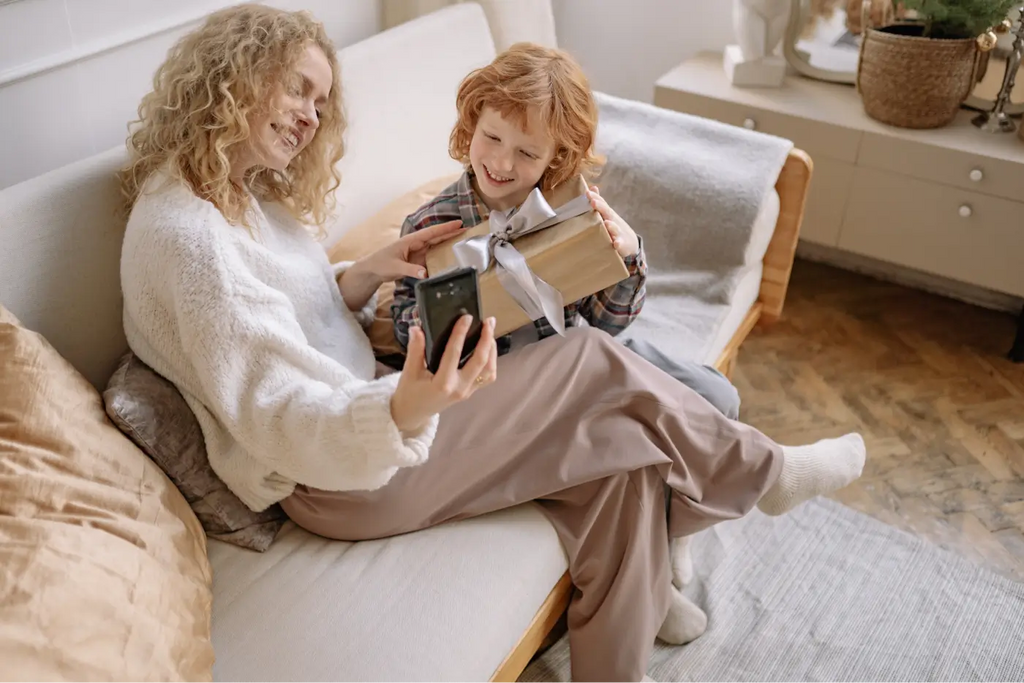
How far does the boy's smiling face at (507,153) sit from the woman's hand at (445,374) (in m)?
0.37

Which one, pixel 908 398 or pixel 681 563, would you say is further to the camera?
pixel 908 398

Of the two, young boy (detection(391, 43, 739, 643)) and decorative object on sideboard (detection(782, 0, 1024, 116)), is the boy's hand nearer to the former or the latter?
young boy (detection(391, 43, 739, 643))

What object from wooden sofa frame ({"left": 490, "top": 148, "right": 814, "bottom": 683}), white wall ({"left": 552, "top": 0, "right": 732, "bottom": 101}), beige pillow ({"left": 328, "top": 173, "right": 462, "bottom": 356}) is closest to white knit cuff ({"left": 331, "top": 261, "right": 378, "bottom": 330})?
beige pillow ({"left": 328, "top": 173, "right": 462, "bottom": 356})

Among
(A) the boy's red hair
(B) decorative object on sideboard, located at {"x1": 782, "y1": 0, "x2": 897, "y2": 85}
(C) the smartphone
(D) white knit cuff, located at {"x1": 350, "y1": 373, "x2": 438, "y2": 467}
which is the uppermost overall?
(A) the boy's red hair

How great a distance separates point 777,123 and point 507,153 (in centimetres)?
123

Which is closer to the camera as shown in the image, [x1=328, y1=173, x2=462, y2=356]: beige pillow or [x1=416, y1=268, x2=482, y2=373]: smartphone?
[x1=416, y1=268, x2=482, y2=373]: smartphone

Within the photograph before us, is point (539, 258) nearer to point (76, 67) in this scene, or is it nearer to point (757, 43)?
point (76, 67)

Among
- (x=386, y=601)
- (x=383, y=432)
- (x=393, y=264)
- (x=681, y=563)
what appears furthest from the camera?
(x=681, y=563)

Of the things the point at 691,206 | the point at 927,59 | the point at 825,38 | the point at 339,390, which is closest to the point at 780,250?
the point at 691,206

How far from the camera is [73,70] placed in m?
1.46

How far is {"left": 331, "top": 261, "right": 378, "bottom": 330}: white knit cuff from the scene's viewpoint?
1.48 meters

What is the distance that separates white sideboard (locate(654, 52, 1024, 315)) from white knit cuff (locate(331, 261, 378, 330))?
1.19 metres

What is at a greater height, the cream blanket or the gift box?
the gift box

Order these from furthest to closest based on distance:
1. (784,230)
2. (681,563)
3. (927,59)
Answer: (927,59), (784,230), (681,563)
